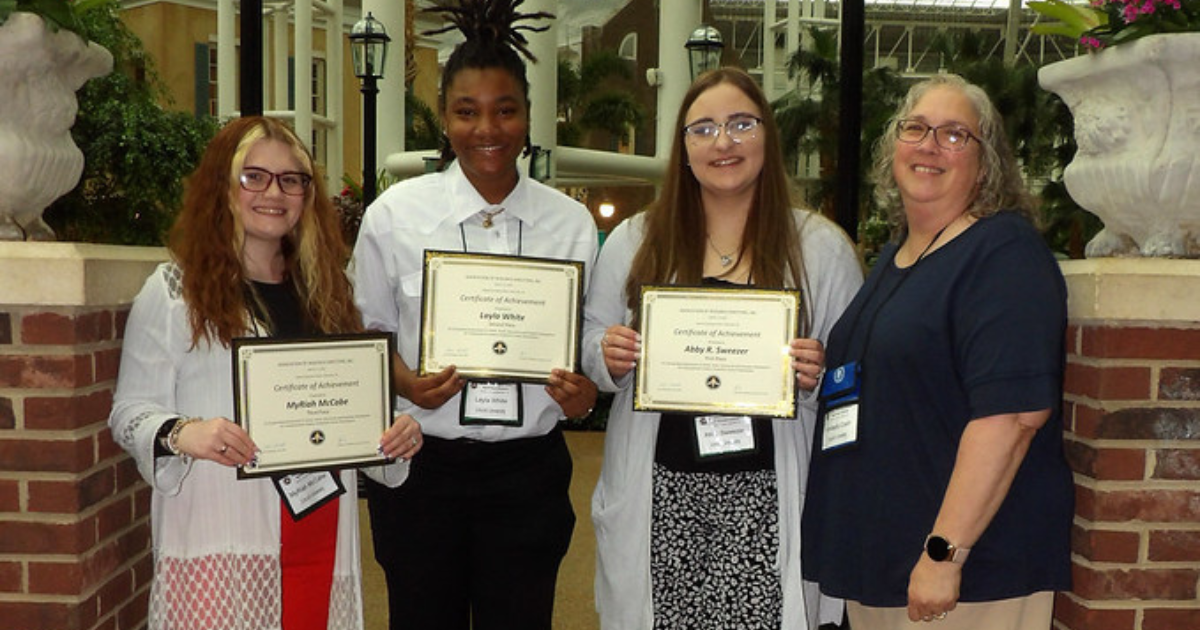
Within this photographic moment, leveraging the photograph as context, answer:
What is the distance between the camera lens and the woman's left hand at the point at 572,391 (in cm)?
237

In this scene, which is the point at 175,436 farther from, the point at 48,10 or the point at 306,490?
the point at 48,10

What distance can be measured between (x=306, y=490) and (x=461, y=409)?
0.43 m

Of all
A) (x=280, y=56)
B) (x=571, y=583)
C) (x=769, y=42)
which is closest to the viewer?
(x=571, y=583)

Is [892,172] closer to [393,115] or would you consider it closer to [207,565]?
[207,565]

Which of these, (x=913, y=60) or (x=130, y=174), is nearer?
(x=130, y=174)

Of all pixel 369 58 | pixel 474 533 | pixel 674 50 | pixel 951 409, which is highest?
pixel 674 50

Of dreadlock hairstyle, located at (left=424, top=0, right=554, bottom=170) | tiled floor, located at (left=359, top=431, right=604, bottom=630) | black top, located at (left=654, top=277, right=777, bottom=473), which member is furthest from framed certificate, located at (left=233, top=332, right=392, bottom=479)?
tiled floor, located at (left=359, top=431, right=604, bottom=630)

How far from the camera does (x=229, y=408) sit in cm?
210

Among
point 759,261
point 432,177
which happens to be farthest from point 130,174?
point 759,261

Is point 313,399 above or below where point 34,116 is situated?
below

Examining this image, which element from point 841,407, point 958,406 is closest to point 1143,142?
point 958,406

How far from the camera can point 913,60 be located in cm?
3919

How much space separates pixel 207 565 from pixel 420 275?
0.85 m

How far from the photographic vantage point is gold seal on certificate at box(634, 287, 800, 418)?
220cm
